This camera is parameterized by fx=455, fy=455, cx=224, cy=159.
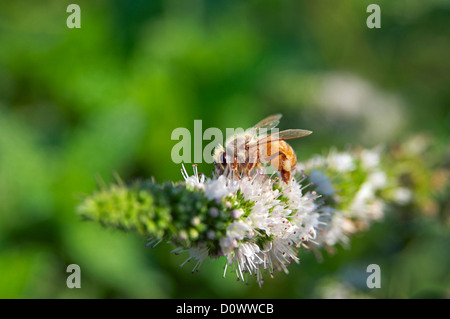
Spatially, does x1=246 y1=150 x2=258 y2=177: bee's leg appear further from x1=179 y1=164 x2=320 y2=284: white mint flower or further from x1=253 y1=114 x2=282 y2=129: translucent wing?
x1=253 y1=114 x2=282 y2=129: translucent wing

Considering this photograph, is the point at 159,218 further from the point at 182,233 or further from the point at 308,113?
the point at 308,113

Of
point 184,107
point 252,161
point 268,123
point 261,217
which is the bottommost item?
point 261,217

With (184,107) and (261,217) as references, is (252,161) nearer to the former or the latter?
(261,217)

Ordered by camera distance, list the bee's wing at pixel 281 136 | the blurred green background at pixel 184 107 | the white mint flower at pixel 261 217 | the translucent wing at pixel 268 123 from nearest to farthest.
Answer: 1. the white mint flower at pixel 261 217
2. the bee's wing at pixel 281 136
3. the translucent wing at pixel 268 123
4. the blurred green background at pixel 184 107

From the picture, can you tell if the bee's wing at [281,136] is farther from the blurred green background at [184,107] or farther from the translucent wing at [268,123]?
the blurred green background at [184,107]

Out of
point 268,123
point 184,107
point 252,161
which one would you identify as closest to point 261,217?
point 252,161

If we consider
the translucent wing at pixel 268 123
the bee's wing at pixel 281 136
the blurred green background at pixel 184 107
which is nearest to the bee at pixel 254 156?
the bee's wing at pixel 281 136
